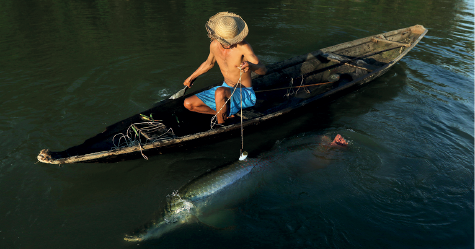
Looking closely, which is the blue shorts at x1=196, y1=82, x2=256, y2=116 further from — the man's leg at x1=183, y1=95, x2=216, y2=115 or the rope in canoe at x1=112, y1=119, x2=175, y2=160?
the rope in canoe at x1=112, y1=119, x2=175, y2=160

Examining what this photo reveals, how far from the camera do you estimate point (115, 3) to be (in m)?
13.9

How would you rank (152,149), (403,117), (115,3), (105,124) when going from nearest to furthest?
(152,149)
(105,124)
(403,117)
(115,3)

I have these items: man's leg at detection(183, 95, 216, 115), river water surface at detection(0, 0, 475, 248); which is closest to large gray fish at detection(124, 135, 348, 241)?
river water surface at detection(0, 0, 475, 248)

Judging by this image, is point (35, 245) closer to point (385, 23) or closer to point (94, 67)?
point (94, 67)

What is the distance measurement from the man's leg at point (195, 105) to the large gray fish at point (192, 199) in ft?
4.25

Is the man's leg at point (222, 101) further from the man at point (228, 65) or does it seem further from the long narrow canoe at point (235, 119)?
the long narrow canoe at point (235, 119)

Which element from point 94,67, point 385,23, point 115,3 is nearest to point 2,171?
point 94,67

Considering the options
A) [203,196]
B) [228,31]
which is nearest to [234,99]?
[228,31]

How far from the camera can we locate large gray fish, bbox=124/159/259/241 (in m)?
3.28

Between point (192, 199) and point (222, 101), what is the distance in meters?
1.71

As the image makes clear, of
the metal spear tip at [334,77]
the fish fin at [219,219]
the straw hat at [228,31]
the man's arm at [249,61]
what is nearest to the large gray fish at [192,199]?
the fish fin at [219,219]

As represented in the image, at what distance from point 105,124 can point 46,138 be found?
100cm

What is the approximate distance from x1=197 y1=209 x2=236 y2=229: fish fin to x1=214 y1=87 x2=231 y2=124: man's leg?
1.67 metres

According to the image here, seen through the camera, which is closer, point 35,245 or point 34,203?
point 35,245
